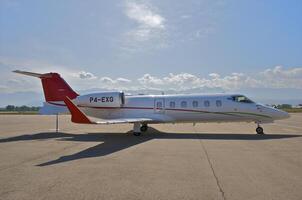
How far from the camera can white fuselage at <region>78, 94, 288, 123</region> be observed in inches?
728

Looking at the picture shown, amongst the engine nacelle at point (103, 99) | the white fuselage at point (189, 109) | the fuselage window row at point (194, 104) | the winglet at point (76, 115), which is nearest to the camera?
the winglet at point (76, 115)

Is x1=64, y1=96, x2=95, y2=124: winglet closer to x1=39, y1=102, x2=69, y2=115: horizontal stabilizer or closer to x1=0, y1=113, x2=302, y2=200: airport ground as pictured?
x1=0, y1=113, x2=302, y2=200: airport ground

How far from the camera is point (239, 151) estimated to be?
11.7 meters

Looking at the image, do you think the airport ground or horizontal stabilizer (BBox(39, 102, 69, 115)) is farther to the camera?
horizontal stabilizer (BBox(39, 102, 69, 115))

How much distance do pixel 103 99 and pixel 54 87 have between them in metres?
3.88

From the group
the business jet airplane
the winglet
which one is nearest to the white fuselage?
the business jet airplane

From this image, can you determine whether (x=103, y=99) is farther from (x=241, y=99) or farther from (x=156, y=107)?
Result: (x=241, y=99)

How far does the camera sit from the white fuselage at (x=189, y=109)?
1848cm

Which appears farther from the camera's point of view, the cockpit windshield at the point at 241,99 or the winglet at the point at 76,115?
the cockpit windshield at the point at 241,99

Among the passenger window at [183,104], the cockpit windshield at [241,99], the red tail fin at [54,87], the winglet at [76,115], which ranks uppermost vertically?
the red tail fin at [54,87]

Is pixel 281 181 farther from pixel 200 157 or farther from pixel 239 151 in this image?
pixel 239 151

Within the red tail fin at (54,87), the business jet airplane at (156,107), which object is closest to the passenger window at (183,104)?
the business jet airplane at (156,107)

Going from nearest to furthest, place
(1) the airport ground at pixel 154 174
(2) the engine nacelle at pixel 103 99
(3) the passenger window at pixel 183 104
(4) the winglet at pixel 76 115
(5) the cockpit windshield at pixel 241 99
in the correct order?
1. (1) the airport ground at pixel 154 174
2. (4) the winglet at pixel 76 115
3. (5) the cockpit windshield at pixel 241 99
4. (3) the passenger window at pixel 183 104
5. (2) the engine nacelle at pixel 103 99

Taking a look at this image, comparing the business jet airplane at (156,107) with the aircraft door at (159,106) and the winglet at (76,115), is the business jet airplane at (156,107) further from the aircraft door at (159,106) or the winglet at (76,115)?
the winglet at (76,115)
